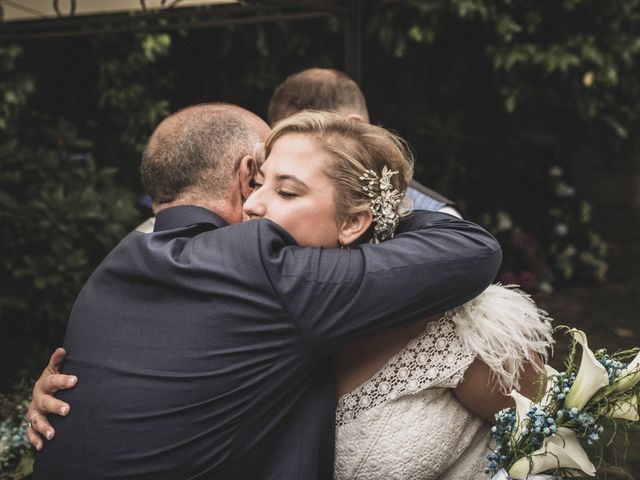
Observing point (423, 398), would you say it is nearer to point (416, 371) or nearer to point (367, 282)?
point (416, 371)

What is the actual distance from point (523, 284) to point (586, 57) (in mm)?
1888

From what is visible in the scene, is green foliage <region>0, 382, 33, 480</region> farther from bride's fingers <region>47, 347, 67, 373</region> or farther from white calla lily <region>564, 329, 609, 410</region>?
→ white calla lily <region>564, 329, 609, 410</region>

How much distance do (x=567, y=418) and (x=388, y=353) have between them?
456mm

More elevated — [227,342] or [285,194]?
[285,194]

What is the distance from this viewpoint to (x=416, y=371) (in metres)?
1.78

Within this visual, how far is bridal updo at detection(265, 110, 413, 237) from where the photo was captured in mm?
1850

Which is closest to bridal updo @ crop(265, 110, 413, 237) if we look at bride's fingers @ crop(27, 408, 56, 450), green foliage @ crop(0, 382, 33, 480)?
bride's fingers @ crop(27, 408, 56, 450)

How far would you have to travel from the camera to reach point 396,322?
64.4 inches

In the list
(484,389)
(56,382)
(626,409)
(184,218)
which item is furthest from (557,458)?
(56,382)

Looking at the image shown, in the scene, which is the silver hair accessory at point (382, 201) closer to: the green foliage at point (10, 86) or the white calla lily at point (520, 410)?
the white calla lily at point (520, 410)

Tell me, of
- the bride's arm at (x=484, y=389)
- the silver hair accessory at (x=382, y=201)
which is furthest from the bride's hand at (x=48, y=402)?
the bride's arm at (x=484, y=389)

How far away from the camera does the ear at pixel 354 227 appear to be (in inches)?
74.7

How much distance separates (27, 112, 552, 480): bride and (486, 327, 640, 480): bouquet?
23 centimetres

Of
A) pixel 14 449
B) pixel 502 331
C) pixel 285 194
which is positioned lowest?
pixel 14 449
